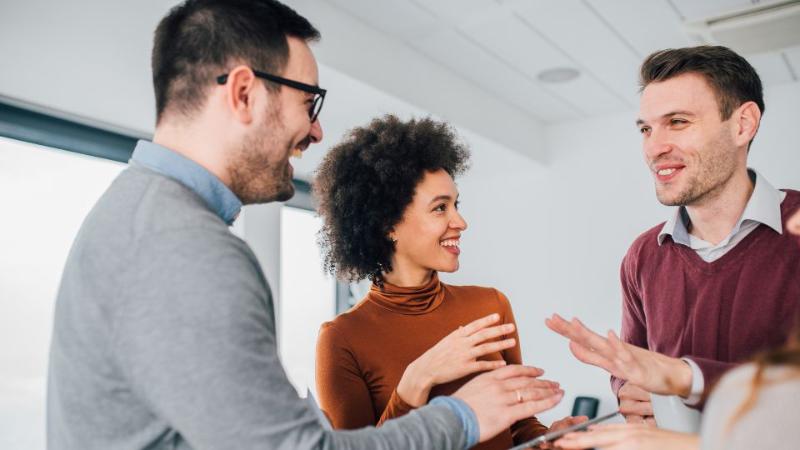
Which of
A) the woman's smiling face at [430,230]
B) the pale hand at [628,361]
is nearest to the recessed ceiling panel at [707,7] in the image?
the woman's smiling face at [430,230]

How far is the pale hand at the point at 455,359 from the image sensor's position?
1.30 metres

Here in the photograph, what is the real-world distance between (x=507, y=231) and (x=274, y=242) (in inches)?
80.7

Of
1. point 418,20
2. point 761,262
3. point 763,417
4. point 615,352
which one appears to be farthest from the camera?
point 418,20

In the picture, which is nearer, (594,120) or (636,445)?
(636,445)

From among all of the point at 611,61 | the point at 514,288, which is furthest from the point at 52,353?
the point at 514,288

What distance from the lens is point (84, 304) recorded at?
33.4 inches

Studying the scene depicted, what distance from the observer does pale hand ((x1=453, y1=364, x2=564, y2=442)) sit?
3.34ft

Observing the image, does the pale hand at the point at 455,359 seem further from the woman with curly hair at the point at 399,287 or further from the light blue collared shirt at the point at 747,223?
the light blue collared shirt at the point at 747,223

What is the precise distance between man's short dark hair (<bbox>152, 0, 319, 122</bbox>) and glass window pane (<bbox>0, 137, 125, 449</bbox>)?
2208mm

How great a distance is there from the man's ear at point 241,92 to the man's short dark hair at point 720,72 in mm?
1199

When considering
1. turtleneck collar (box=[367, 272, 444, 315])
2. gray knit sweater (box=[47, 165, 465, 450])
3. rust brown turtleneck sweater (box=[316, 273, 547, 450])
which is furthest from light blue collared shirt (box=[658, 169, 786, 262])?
gray knit sweater (box=[47, 165, 465, 450])

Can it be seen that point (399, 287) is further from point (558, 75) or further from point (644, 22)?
point (558, 75)

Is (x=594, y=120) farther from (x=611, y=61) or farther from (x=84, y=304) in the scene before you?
(x=84, y=304)

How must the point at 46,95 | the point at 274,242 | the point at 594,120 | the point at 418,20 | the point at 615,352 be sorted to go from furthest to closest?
the point at 594,120 → the point at 274,242 → the point at 418,20 → the point at 46,95 → the point at 615,352
